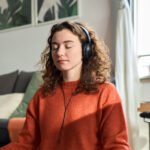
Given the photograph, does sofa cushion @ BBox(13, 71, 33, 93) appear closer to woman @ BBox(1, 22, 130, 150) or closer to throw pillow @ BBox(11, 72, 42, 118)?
throw pillow @ BBox(11, 72, 42, 118)

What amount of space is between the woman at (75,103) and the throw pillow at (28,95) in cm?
114

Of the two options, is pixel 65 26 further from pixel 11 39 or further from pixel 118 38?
pixel 11 39

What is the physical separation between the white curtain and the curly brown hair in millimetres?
1228

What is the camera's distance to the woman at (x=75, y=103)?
105 centimetres

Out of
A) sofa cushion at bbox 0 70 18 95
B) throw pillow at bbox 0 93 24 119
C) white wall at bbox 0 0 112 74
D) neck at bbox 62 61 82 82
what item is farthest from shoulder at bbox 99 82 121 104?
sofa cushion at bbox 0 70 18 95

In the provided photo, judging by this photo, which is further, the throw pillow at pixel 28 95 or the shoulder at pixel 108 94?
the throw pillow at pixel 28 95

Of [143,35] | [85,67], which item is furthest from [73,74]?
[143,35]

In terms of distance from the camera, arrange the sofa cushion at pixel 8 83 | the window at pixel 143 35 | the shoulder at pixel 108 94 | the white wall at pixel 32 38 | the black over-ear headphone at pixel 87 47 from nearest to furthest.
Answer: the shoulder at pixel 108 94
the black over-ear headphone at pixel 87 47
the window at pixel 143 35
the white wall at pixel 32 38
the sofa cushion at pixel 8 83

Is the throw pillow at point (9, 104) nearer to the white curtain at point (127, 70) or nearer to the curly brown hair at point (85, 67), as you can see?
the white curtain at point (127, 70)

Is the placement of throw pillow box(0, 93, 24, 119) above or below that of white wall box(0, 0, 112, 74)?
below

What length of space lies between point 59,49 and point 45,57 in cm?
19

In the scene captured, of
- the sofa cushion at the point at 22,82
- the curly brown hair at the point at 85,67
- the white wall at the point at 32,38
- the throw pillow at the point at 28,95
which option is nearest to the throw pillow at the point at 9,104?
the throw pillow at the point at 28,95

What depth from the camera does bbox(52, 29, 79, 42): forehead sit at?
1.14 metres

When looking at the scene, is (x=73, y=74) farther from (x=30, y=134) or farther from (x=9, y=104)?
(x=9, y=104)
